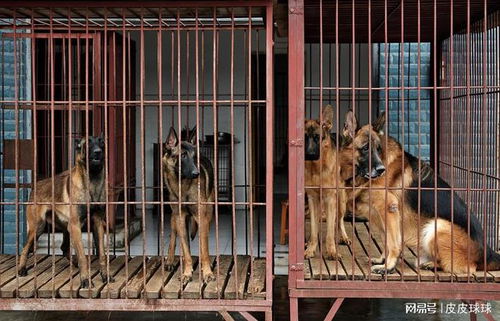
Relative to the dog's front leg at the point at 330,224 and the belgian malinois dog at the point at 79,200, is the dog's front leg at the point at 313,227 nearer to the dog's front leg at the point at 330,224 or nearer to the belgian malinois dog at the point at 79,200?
the dog's front leg at the point at 330,224

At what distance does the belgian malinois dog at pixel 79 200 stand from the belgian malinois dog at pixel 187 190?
1.97 feet

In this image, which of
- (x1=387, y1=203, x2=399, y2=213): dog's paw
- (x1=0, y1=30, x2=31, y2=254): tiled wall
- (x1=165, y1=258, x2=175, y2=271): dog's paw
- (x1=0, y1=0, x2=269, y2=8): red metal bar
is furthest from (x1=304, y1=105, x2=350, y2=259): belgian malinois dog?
(x1=0, y1=30, x2=31, y2=254): tiled wall

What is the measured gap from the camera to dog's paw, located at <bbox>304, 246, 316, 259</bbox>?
238 inches

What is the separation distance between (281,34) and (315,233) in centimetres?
241

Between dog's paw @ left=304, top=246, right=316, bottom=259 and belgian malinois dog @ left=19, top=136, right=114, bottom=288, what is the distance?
1769 mm

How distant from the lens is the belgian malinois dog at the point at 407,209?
5.43 meters

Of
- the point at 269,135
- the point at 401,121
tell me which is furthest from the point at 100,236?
the point at 401,121

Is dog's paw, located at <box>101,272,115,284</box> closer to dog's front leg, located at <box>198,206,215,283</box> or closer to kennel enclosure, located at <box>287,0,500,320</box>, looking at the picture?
dog's front leg, located at <box>198,206,215,283</box>

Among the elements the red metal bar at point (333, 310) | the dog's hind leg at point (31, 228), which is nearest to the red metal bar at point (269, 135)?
the red metal bar at point (333, 310)

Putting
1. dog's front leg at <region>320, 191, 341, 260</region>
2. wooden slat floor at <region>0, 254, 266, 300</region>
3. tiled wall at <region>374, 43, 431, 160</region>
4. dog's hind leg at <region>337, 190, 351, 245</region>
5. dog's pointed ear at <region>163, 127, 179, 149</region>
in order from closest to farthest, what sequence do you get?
wooden slat floor at <region>0, 254, 266, 300</region> → dog's pointed ear at <region>163, 127, 179, 149</region> → dog's front leg at <region>320, 191, 341, 260</region> → dog's hind leg at <region>337, 190, 351, 245</region> → tiled wall at <region>374, 43, 431, 160</region>

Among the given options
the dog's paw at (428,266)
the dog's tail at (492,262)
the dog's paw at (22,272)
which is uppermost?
the dog's tail at (492,262)

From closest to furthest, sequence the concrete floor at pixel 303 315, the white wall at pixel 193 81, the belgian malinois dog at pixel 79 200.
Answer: the belgian malinois dog at pixel 79 200
the concrete floor at pixel 303 315
the white wall at pixel 193 81

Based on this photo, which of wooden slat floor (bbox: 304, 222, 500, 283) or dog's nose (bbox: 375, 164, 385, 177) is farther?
dog's nose (bbox: 375, 164, 385, 177)

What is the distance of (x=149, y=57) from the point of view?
43.8 feet
